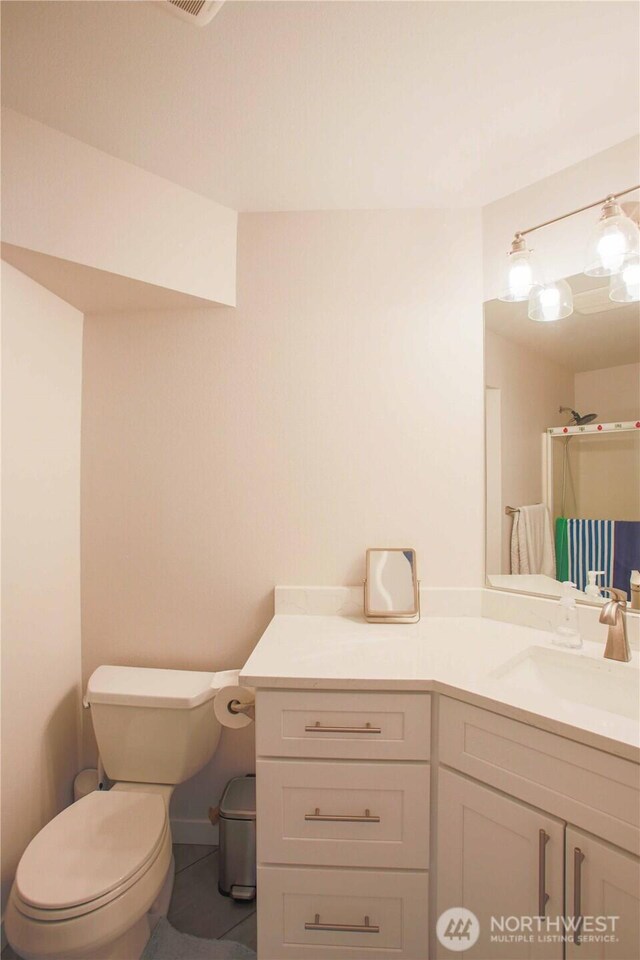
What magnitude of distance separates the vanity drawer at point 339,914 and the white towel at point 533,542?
912 millimetres

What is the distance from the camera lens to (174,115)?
123 cm

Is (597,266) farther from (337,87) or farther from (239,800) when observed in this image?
(239,800)

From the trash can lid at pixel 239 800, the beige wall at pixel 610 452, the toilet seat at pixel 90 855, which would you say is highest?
the beige wall at pixel 610 452

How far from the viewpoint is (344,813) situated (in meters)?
1.06

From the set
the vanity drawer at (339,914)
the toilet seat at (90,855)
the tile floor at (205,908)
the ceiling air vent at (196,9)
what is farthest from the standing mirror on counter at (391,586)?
the ceiling air vent at (196,9)

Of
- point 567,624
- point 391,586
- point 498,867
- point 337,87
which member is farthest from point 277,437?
point 498,867

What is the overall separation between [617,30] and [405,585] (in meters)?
1.57

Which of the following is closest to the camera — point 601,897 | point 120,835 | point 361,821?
point 601,897

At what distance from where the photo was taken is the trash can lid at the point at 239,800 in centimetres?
143

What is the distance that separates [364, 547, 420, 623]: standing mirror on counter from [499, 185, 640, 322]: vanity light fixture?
3.04ft

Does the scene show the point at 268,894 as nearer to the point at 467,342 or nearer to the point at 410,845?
the point at 410,845

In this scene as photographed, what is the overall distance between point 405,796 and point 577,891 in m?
0.36

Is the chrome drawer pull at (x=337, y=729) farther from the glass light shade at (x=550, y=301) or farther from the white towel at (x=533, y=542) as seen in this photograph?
the glass light shade at (x=550, y=301)

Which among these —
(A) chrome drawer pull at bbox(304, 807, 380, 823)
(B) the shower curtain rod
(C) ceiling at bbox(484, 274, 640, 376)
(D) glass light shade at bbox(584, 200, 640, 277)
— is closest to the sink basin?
(A) chrome drawer pull at bbox(304, 807, 380, 823)
